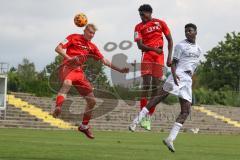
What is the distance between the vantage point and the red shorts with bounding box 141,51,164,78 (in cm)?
1653

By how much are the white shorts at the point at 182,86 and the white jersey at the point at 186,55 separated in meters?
0.18

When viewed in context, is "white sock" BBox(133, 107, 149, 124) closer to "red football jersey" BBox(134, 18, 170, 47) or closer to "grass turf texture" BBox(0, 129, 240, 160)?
"grass turf texture" BBox(0, 129, 240, 160)

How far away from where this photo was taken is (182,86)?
51.2 feet

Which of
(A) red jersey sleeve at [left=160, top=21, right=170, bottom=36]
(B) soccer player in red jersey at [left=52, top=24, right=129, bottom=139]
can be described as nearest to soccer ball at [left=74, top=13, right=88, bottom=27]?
(B) soccer player in red jersey at [left=52, top=24, right=129, bottom=139]

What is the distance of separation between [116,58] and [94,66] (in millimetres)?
2093

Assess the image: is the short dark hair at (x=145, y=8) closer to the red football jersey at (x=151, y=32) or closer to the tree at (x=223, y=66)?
the red football jersey at (x=151, y=32)

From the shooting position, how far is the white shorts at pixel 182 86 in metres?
15.5

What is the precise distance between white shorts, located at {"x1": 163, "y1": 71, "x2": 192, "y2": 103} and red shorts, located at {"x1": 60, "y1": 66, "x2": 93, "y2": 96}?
8.17 ft

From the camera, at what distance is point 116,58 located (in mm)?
17578

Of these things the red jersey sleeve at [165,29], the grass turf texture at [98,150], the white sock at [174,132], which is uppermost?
the red jersey sleeve at [165,29]

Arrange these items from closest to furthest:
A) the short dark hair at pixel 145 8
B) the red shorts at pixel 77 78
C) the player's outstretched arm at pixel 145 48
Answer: the short dark hair at pixel 145 8 < the player's outstretched arm at pixel 145 48 < the red shorts at pixel 77 78

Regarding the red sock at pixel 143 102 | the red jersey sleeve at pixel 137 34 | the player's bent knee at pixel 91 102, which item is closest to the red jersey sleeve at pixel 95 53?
the player's bent knee at pixel 91 102

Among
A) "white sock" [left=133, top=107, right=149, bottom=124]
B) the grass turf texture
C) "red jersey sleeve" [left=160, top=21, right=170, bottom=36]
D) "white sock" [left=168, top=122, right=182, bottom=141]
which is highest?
"red jersey sleeve" [left=160, top=21, right=170, bottom=36]

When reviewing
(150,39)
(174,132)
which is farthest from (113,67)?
(174,132)
